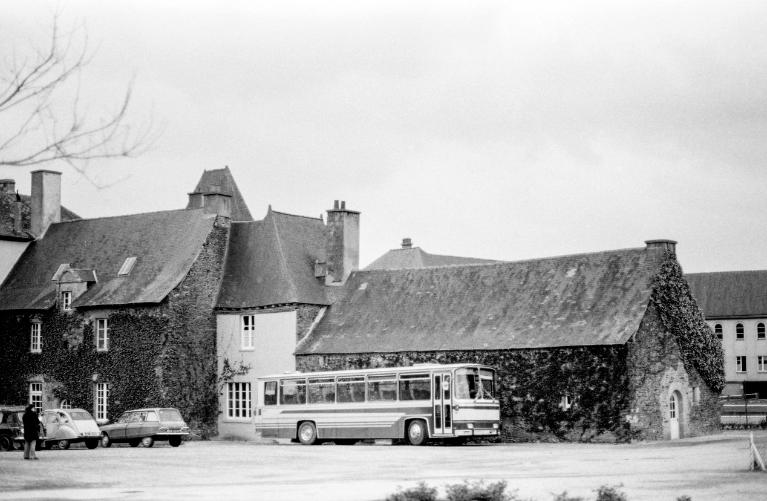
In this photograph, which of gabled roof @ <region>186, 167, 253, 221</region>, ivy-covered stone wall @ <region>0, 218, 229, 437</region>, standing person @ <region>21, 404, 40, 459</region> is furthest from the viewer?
gabled roof @ <region>186, 167, 253, 221</region>

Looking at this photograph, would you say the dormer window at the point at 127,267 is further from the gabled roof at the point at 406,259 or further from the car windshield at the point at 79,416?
the gabled roof at the point at 406,259

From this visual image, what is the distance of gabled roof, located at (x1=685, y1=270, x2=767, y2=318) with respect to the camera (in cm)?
9588

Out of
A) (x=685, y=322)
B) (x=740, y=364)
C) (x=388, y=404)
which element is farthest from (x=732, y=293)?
(x=388, y=404)

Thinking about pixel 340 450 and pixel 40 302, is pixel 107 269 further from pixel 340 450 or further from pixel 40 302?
pixel 340 450

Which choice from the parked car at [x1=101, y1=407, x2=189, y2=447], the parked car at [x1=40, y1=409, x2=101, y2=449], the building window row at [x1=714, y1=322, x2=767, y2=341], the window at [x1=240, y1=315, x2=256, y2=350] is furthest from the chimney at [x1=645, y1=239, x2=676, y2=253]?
the building window row at [x1=714, y1=322, x2=767, y2=341]

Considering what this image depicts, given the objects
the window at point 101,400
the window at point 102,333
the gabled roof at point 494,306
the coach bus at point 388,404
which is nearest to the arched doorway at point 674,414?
the gabled roof at point 494,306

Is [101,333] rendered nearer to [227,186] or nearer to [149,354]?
[149,354]

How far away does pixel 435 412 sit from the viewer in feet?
129

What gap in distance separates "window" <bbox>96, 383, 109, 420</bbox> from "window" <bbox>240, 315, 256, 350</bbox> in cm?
620

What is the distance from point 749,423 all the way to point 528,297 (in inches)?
659

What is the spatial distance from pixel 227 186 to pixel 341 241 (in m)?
29.1

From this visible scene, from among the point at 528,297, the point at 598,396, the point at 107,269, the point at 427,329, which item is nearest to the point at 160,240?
the point at 107,269

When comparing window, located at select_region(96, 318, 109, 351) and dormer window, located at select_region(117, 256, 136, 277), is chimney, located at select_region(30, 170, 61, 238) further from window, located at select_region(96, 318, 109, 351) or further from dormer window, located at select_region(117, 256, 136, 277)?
window, located at select_region(96, 318, 109, 351)

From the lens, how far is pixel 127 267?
51.8 meters
